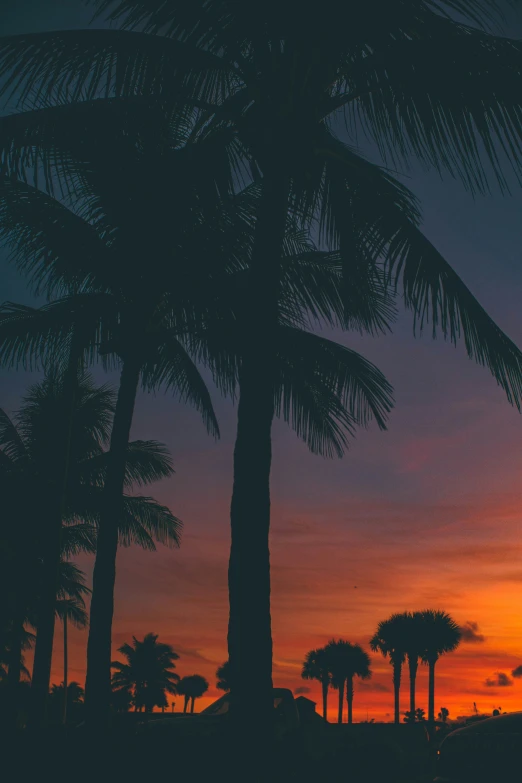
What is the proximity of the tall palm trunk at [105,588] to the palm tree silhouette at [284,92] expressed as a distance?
17.0ft

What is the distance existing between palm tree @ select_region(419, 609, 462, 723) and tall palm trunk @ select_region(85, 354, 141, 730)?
48270mm

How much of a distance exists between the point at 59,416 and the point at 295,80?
55.6 ft

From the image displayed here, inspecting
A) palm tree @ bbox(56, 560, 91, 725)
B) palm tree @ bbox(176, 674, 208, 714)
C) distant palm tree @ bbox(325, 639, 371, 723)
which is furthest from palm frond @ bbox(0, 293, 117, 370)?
palm tree @ bbox(176, 674, 208, 714)

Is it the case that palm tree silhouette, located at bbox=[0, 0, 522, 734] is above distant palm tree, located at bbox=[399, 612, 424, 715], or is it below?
above

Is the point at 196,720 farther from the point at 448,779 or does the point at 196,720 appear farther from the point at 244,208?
the point at 244,208

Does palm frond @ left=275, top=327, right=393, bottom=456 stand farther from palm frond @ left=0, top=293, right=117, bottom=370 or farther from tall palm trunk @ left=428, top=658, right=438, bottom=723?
tall palm trunk @ left=428, top=658, right=438, bottom=723

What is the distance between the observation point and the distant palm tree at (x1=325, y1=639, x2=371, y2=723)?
71000mm

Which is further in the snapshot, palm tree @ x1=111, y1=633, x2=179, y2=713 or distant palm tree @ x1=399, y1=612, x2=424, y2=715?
palm tree @ x1=111, y1=633, x2=179, y2=713

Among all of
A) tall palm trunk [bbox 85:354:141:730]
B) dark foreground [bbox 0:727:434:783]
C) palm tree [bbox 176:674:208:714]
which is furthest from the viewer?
palm tree [bbox 176:674:208:714]

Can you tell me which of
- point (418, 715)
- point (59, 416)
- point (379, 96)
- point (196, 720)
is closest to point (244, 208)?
point (379, 96)

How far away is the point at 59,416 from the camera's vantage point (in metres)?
22.5

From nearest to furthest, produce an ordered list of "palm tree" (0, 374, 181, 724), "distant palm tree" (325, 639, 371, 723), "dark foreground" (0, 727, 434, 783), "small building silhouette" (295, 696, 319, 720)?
1. "dark foreground" (0, 727, 434, 783)
2. "small building silhouette" (295, 696, 319, 720)
3. "palm tree" (0, 374, 181, 724)
4. "distant palm tree" (325, 639, 371, 723)

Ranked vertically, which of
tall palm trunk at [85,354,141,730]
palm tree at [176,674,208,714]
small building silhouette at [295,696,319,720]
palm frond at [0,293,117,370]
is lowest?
palm tree at [176,674,208,714]

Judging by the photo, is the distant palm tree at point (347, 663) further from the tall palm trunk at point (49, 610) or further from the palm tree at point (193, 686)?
the tall palm trunk at point (49, 610)
